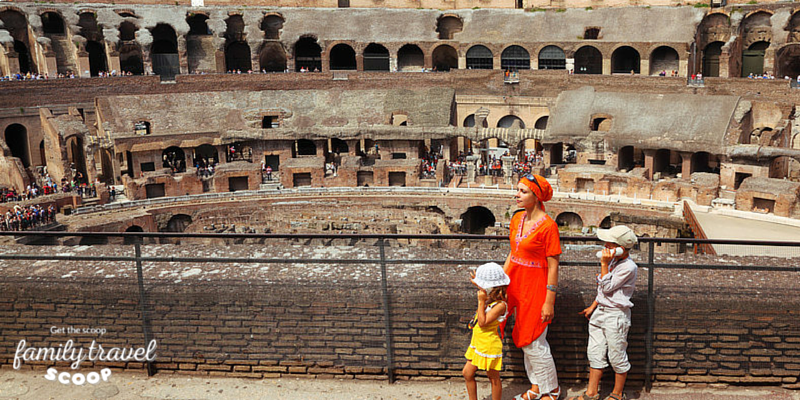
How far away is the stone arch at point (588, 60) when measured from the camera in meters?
42.8

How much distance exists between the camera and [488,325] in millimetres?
5992

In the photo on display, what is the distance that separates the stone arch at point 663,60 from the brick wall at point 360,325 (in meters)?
36.1

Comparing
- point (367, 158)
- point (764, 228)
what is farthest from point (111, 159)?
point (764, 228)

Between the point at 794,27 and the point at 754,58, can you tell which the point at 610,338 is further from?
the point at 754,58

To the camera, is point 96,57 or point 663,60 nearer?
point 663,60

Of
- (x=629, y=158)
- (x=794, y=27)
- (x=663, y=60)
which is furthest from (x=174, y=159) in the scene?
(x=794, y=27)

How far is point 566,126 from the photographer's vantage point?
111 feet

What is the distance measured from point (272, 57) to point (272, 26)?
198cm

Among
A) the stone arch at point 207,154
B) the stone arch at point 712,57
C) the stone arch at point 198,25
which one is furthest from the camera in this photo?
the stone arch at point 198,25

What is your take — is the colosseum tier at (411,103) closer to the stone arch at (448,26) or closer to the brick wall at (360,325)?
the stone arch at (448,26)

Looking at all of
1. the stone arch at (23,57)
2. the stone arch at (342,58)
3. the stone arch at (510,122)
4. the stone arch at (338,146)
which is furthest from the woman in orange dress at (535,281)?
the stone arch at (23,57)

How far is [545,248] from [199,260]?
3.46 m

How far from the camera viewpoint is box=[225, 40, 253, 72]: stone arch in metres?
46.1

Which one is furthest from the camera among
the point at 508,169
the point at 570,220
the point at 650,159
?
the point at 508,169
